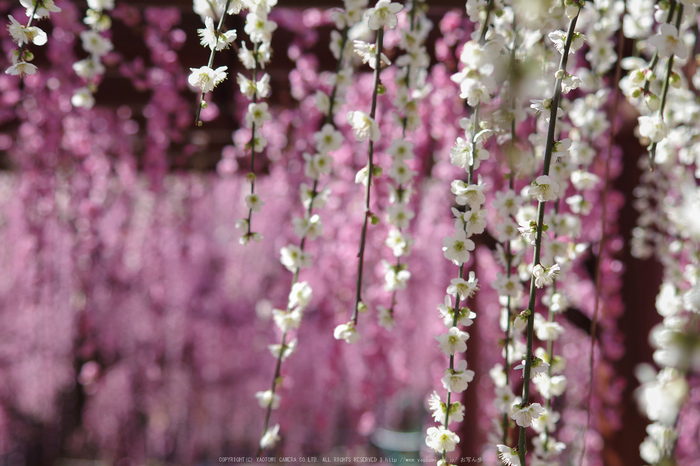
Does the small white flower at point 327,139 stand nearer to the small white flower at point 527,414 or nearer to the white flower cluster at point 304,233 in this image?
the white flower cluster at point 304,233

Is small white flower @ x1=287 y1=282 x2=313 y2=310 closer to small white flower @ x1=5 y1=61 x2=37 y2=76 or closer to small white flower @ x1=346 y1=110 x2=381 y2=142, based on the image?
small white flower @ x1=346 y1=110 x2=381 y2=142

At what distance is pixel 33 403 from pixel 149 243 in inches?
75.4

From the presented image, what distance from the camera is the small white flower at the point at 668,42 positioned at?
2.68 ft

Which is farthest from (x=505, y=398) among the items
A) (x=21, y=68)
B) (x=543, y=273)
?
(x=21, y=68)

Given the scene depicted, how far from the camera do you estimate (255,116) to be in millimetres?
1034

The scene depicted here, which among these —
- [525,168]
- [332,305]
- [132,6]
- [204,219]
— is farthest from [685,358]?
[204,219]

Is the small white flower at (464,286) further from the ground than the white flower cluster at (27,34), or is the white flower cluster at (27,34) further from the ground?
the white flower cluster at (27,34)

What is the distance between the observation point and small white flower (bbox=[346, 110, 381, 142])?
0.95m

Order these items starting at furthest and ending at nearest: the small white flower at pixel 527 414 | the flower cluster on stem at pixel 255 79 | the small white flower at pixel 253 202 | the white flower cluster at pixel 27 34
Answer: the small white flower at pixel 253 202
the flower cluster on stem at pixel 255 79
the white flower cluster at pixel 27 34
the small white flower at pixel 527 414

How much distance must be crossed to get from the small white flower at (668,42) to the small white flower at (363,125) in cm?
45

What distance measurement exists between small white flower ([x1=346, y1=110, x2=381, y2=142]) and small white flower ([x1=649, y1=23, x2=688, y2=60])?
45 cm

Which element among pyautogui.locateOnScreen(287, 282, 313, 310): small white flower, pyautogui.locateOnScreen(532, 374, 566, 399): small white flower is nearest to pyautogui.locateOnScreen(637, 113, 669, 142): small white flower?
pyautogui.locateOnScreen(532, 374, 566, 399): small white flower

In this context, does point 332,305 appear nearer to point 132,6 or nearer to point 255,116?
point 132,6

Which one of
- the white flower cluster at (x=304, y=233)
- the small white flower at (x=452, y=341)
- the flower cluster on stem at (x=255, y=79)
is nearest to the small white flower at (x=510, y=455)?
the small white flower at (x=452, y=341)
